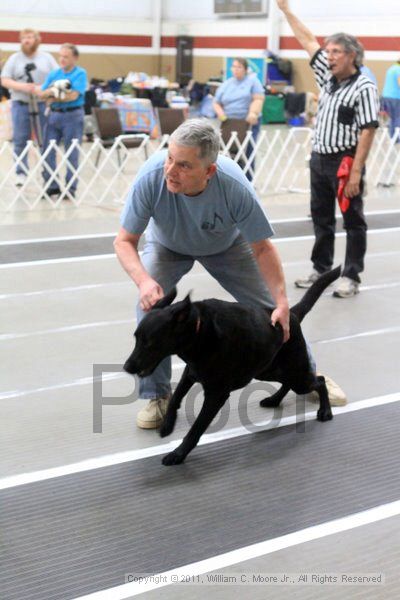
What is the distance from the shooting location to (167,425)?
294cm

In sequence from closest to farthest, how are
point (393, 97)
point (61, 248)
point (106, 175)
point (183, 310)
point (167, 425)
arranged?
point (183, 310) → point (167, 425) → point (61, 248) → point (106, 175) → point (393, 97)

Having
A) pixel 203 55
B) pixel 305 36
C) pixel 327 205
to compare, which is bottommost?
pixel 203 55

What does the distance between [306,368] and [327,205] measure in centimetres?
228

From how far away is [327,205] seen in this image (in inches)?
198

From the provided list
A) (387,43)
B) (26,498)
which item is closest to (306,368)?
(26,498)

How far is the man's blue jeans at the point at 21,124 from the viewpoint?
798cm

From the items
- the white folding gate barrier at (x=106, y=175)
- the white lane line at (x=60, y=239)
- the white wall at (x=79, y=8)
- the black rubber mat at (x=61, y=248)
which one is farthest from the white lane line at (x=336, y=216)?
the white wall at (x=79, y=8)

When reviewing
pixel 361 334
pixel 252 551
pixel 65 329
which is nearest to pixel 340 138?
pixel 361 334

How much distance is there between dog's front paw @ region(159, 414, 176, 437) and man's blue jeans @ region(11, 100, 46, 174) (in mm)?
5445

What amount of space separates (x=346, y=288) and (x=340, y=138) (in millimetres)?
901

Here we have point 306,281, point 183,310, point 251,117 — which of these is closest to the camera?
point 183,310

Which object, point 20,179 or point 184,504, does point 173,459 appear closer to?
point 184,504

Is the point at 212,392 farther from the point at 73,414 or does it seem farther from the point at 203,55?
the point at 203,55

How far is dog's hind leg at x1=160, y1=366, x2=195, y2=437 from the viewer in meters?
2.75
